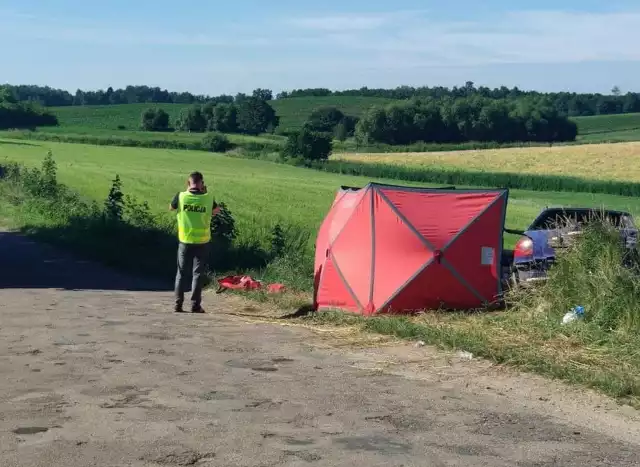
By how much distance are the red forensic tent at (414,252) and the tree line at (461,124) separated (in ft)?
317

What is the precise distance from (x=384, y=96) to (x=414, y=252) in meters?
149

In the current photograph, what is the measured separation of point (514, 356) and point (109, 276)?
998cm

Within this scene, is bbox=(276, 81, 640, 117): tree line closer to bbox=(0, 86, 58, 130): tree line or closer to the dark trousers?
bbox=(0, 86, 58, 130): tree line

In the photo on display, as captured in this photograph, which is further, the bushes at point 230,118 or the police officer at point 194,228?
the bushes at point 230,118

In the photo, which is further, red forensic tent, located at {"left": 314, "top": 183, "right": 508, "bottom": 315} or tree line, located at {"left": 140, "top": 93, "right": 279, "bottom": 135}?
tree line, located at {"left": 140, "top": 93, "right": 279, "bottom": 135}

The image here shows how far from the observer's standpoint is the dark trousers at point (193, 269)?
13.0 metres

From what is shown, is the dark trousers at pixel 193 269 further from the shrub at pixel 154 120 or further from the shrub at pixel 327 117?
the shrub at pixel 154 120

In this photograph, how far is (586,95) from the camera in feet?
510

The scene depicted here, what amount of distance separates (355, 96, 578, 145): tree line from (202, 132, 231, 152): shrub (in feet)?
64.4

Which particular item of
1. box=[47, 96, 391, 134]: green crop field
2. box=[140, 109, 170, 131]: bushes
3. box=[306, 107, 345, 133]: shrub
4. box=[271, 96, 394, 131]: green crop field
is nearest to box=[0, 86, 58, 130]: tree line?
box=[47, 96, 391, 134]: green crop field

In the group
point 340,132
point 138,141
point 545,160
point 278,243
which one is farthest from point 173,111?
point 278,243

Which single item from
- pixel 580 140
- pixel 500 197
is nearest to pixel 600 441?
pixel 500 197

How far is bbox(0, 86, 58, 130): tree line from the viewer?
11212 cm

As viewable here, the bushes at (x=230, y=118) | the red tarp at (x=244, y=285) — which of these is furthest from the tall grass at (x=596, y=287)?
the bushes at (x=230, y=118)
